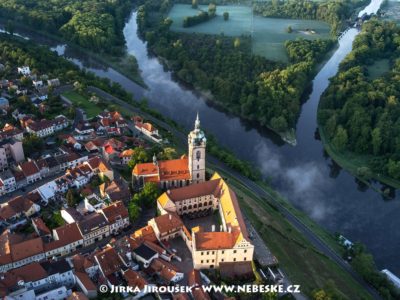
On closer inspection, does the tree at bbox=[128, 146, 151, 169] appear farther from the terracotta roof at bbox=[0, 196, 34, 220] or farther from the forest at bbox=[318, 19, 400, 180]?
→ the forest at bbox=[318, 19, 400, 180]

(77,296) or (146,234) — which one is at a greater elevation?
(146,234)

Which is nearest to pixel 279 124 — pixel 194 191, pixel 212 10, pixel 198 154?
pixel 198 154

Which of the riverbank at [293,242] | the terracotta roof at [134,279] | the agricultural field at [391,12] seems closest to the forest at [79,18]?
the riverbank at [293,242]

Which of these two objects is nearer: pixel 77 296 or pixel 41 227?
pixel 77 296

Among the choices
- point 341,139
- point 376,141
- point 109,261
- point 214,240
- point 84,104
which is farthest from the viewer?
point 84,104

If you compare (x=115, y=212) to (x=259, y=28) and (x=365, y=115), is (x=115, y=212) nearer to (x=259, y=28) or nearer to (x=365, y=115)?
(x=365, y=115)

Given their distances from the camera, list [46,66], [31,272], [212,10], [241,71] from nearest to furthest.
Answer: [31,272] < [46,66] < [241,71] < [212,10]

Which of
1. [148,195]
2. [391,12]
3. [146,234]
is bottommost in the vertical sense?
[146,234]
